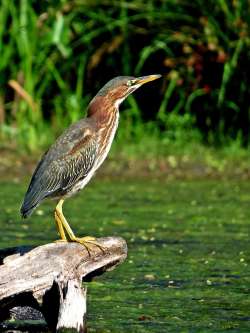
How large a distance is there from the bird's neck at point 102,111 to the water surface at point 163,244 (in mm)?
940

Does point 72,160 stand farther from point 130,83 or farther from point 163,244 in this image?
point 163,244

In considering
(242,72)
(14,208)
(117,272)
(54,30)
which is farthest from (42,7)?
(117,272)

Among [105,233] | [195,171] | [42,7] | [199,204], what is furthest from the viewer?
[42,7]

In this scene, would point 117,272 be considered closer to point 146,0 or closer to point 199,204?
point 199,204

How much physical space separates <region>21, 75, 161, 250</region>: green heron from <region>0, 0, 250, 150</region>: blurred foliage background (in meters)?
4.25

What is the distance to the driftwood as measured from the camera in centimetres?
537

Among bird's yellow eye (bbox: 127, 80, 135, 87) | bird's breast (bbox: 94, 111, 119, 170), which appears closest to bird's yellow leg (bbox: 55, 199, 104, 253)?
bird's breast (bbox: 94, 111, 119, 170)

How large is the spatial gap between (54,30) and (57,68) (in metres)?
0.63

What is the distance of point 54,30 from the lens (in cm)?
1088

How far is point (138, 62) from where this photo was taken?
11.6 m

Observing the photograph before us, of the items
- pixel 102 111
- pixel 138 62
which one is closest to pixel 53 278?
pixel 102 111

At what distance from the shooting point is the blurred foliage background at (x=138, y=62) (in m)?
10.9

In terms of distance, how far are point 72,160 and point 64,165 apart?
52 millimetres

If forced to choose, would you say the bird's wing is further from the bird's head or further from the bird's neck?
the bird's head
